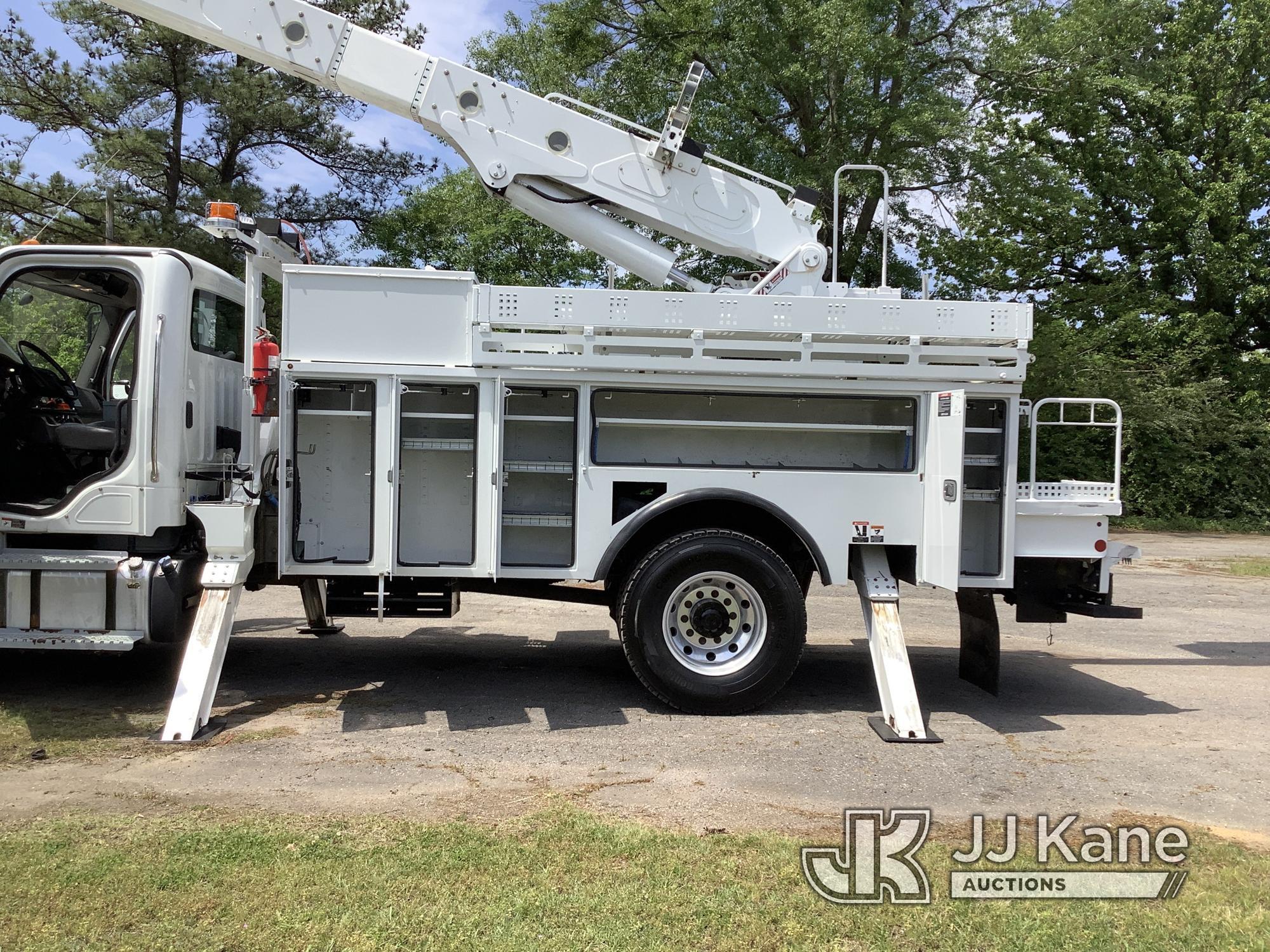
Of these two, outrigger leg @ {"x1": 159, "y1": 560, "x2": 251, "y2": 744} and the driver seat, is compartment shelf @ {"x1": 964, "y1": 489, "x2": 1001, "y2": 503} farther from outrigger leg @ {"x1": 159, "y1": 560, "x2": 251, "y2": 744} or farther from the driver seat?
the driver seat

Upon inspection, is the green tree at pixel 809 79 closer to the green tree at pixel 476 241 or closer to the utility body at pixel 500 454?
the green tree at pixel 476 241

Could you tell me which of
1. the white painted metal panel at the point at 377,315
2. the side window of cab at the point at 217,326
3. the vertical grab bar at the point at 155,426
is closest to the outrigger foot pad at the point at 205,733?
the vertical grab bar at the point at 155,426

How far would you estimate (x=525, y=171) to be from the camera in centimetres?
612

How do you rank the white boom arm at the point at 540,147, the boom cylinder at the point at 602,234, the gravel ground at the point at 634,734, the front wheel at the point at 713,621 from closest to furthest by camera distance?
the gravel ground at the point at 634,734 → the front wheel at the point at 713,621 → the white boom arm at the point at 540,147 → the boom cylinder at the point at 602,234

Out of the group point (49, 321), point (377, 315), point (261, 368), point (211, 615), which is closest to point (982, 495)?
point (377, 315)

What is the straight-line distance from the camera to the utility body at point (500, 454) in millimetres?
5312

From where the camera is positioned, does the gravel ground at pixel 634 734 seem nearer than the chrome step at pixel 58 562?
Yes

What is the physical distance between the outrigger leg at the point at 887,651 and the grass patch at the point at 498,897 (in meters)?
1.54

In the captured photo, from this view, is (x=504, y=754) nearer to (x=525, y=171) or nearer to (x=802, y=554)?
(x=802, y=554)

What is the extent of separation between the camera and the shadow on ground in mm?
5539

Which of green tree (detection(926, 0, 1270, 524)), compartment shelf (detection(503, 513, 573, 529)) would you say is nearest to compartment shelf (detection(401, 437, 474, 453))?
compartment shelf (detection(503, 513, 573, 529))

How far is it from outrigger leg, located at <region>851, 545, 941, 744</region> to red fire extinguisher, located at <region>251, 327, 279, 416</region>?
3674mm

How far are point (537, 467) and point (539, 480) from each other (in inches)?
6.9

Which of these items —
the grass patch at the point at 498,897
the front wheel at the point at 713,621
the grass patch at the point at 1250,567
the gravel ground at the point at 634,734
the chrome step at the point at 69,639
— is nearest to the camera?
the grass patch at the point at 498,897
